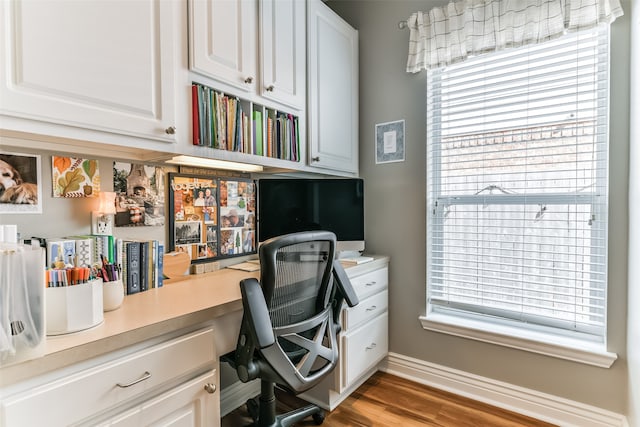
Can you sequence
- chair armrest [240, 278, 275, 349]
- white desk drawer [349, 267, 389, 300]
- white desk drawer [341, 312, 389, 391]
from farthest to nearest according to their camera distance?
white desk drawer [349, 267, 389, 300] → white desk drawer [341, 312, 389, 391] → chair armrest [240, 278, 275, 349]

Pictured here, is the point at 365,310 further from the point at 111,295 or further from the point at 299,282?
the point at 111,295

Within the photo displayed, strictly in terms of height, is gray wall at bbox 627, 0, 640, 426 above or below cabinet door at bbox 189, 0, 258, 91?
below

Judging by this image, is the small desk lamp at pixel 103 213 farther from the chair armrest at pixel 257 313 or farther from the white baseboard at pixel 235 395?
the white baseboard at pixel 235 395

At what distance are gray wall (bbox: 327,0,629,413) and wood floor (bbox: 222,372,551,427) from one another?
19 centimetres

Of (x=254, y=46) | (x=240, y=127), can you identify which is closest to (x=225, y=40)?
(x=254, y=46)

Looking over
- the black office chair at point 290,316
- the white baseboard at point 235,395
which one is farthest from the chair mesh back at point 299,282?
the white baseboard at point 235,395

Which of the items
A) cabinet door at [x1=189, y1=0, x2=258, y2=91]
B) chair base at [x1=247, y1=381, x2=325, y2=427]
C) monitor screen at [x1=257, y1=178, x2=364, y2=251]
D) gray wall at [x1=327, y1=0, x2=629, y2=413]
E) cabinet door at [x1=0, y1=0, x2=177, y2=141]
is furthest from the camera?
monitor screen at [x1=257, y1=178, x2=364, y2=251]

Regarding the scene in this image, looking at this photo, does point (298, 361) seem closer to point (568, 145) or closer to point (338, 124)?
point (338, 124)

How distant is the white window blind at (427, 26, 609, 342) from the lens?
1.72m

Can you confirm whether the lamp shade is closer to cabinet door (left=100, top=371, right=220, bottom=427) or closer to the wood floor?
cabinet door (left=100, top=371, right=220, bottom=427)

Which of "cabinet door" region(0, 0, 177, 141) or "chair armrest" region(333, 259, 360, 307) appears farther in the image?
"chair armrest" region(333, 259, 360, 307)

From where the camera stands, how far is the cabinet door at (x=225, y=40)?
1.37m

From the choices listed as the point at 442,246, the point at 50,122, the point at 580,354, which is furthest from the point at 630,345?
the point at 50,122

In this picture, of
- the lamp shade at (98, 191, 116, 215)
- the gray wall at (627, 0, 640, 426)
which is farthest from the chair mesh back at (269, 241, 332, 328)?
the gray wall at (627, 0, 640, 426)
